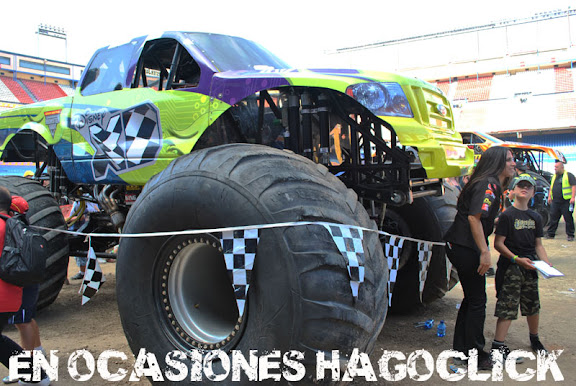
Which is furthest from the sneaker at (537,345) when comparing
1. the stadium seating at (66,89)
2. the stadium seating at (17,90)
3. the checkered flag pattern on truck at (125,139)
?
the stadium seating at (66,89)

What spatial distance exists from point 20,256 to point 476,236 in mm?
3416

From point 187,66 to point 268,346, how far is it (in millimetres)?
2960

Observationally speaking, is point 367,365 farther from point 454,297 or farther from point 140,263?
point 454,297

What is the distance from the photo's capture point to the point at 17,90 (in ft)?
128

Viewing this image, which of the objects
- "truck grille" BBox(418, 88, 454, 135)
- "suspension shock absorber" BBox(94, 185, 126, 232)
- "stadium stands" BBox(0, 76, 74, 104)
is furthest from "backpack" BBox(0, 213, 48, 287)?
"stadium stands" BBox(0, 76, 74, 104)

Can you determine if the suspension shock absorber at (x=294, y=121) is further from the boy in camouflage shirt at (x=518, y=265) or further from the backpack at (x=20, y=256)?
the backpack at (x=20, y=256)

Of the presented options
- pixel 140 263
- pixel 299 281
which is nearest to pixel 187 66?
pixel 140 263

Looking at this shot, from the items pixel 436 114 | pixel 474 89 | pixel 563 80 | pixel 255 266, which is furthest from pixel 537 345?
pixel 474 89

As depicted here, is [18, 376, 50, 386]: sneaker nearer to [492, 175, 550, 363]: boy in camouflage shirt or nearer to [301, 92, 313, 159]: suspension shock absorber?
[301, 92, 313, 159]: suspension shock absorber

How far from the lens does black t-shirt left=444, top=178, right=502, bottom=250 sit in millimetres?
4105

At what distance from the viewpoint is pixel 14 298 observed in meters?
3.78

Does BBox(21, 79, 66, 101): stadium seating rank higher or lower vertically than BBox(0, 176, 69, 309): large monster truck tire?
higher

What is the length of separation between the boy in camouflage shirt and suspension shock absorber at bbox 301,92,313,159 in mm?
1813

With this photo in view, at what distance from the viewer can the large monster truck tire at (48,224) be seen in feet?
17.4
